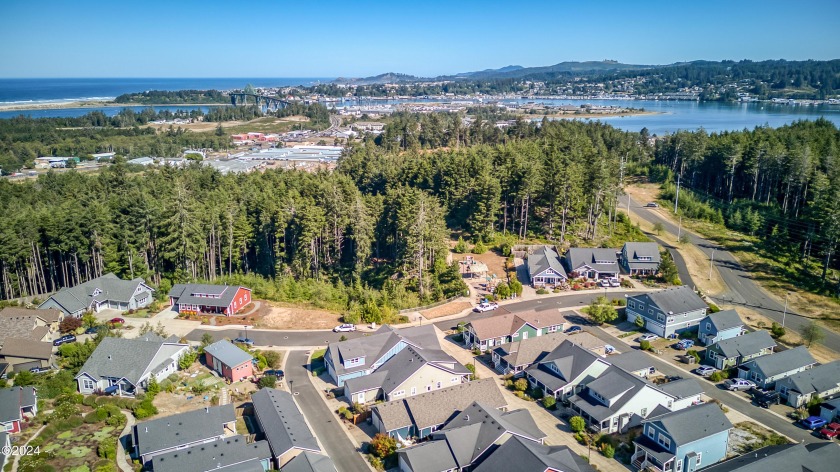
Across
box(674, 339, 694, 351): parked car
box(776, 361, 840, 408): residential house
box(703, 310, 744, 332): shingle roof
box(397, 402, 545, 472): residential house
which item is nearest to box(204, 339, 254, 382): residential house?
box(397, 402, 545, 472): residential house

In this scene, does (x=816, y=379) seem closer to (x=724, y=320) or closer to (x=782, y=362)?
(x=782, y=362)

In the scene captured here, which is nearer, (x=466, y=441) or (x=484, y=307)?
(x=466, y=441)

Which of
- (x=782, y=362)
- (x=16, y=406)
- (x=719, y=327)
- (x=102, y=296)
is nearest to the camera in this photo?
(x=16, y=406)

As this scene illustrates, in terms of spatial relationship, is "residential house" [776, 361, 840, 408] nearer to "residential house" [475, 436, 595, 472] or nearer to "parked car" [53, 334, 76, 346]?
"residential house" [475, 436, 595, 472]

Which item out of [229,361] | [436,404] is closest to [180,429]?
[229,361]

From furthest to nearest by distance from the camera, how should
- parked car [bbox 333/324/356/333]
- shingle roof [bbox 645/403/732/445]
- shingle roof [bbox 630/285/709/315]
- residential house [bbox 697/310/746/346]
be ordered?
parked car [bbox 333/324/356/333] < shingle roof [bbox 630/285/709/315] < residential house [bbox 697/310/746/346] < shingle roof [bbox 645/403/732/445]

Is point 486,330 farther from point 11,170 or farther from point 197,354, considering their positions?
point 11,170

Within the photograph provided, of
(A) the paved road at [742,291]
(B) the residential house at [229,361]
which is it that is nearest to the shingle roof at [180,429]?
(B) the residential house at [229,361]
